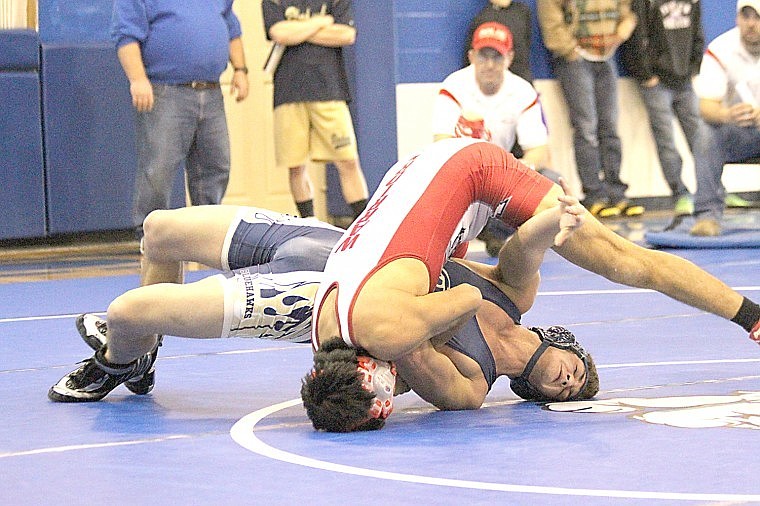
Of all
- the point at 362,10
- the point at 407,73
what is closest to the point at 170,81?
the point at 362,10

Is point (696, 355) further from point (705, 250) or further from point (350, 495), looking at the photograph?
point (705, 250)

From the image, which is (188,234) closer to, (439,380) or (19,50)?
(439,380)

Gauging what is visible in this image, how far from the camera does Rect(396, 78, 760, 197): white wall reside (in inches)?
403

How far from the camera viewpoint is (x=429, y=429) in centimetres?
357

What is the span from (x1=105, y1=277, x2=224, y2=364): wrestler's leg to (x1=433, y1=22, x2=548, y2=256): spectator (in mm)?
3702

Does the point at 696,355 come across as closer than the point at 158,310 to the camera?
No

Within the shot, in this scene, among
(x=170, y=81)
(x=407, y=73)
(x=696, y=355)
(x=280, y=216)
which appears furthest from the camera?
(x=407, y=73)

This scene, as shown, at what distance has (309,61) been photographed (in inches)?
324

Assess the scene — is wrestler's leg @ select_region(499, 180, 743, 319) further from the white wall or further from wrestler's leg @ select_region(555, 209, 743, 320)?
the white wall

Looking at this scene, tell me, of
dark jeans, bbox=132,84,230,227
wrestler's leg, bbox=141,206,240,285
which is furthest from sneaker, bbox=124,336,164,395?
dark jeans, bbox=132,84,230,227

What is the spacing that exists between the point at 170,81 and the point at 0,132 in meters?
1.68

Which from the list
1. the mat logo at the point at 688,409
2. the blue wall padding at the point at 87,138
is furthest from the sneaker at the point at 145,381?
the blue wall padding at the point at 87,138

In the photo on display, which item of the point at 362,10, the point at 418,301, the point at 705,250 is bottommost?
the point at 705,250

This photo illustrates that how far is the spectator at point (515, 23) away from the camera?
995cm
